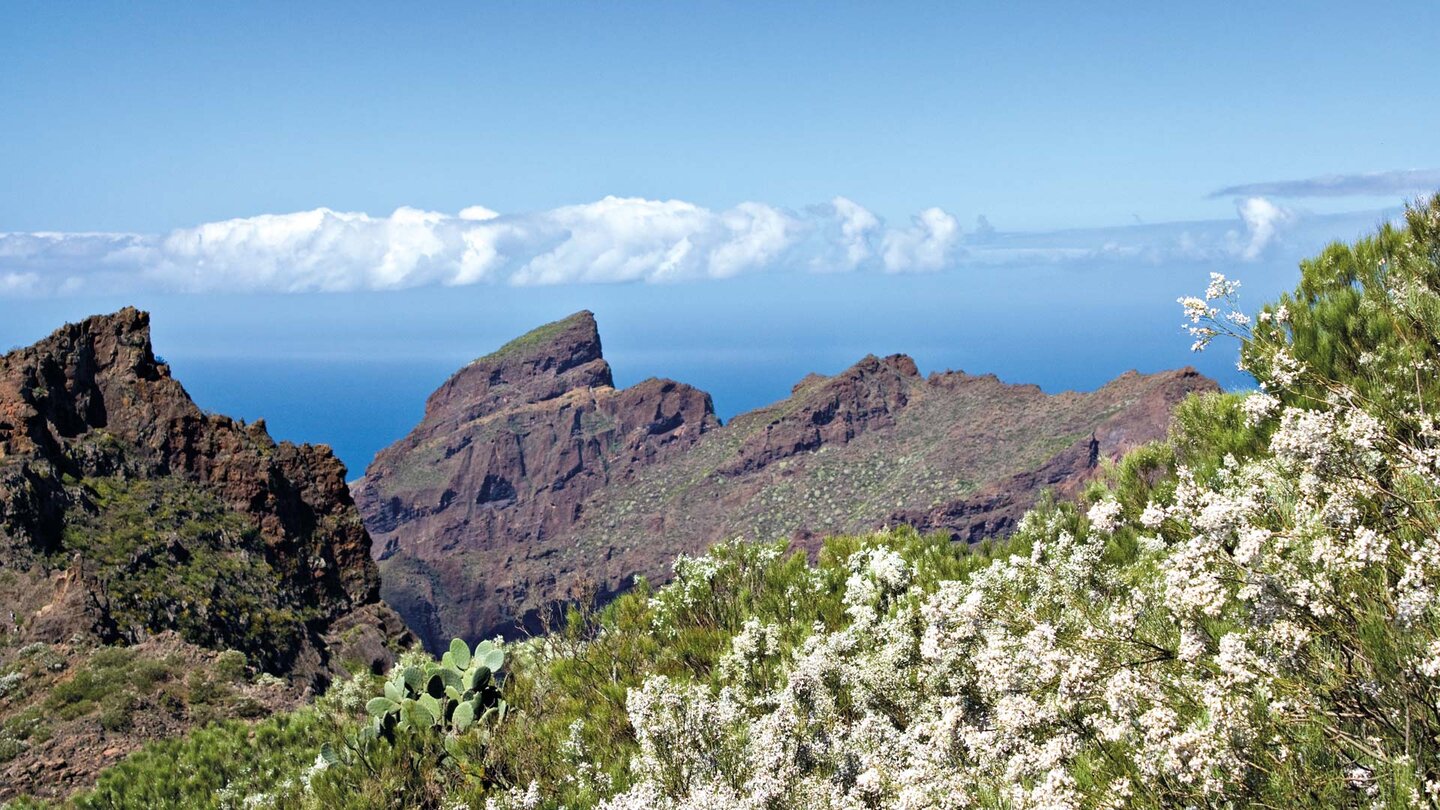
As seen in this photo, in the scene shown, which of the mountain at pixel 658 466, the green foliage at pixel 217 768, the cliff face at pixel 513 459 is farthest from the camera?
the cliff face at pixel 513 459

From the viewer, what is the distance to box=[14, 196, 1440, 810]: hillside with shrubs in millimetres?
3830

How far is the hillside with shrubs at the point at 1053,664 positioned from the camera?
3830 millimetres

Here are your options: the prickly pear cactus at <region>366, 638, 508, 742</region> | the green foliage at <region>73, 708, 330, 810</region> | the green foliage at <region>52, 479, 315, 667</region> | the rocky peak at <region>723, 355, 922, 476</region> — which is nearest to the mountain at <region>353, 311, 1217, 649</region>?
the rocky peak at <region>723, 355, 922, 476</region>

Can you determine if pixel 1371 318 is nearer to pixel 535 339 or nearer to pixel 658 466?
pixel 658 466

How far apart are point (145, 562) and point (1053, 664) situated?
70.9 feet

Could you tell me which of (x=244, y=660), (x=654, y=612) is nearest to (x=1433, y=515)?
(x=654, y=612)

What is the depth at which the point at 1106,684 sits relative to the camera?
420 cm

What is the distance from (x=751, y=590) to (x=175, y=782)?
5794 millimetres

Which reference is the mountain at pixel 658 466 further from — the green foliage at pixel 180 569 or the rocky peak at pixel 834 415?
the green foliage at pixel 180 569

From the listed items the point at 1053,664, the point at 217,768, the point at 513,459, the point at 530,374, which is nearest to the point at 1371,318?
the point at 1053,664

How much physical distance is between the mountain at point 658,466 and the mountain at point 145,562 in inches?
1573

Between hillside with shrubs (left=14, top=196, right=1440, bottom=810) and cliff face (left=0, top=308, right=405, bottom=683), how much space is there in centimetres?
946

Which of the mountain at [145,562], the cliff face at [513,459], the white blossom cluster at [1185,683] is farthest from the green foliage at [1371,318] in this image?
the cliff face at [513,459]

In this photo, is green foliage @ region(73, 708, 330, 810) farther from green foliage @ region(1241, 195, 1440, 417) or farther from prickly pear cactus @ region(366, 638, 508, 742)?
green foliage @ region(1241, 195, 1440, 417)
